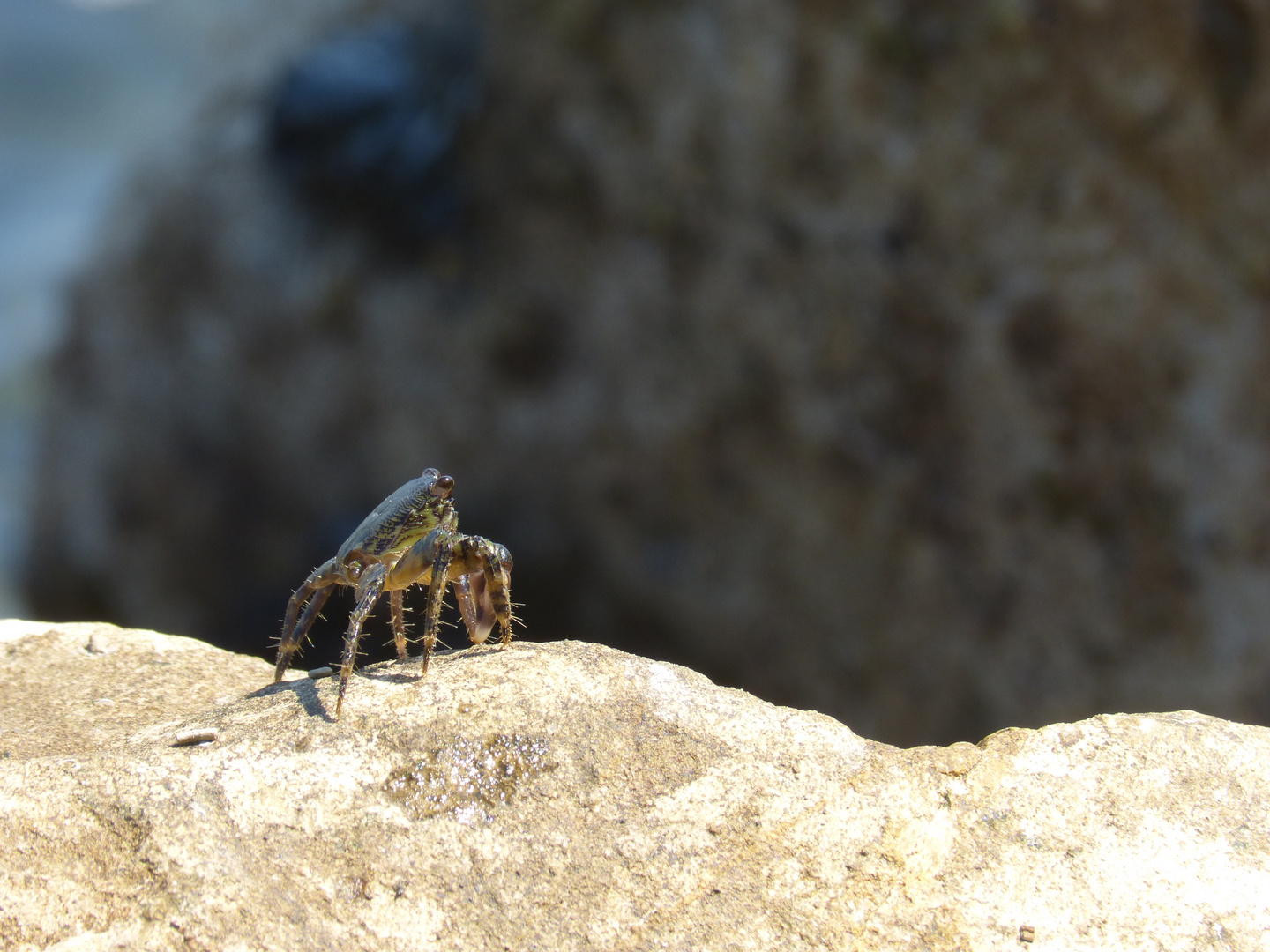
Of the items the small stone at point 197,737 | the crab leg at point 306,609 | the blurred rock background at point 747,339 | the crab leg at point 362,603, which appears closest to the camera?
the small stone at point 197,737

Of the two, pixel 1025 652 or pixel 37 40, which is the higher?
A: pixel 37 40

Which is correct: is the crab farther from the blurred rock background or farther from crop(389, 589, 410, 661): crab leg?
the blurred rock background

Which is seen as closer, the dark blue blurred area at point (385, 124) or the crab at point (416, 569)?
the crab at point (416, 569)

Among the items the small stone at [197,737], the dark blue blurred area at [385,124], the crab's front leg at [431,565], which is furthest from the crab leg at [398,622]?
the dark blue blurred area at [385,124]

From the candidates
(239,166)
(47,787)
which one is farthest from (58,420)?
(47,787)

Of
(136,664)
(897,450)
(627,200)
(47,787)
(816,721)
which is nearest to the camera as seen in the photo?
(47,787)

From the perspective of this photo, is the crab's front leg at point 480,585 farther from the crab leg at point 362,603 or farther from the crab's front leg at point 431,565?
the crab leg at point 362,603

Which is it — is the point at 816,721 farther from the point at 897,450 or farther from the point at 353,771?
the point at 897,450
